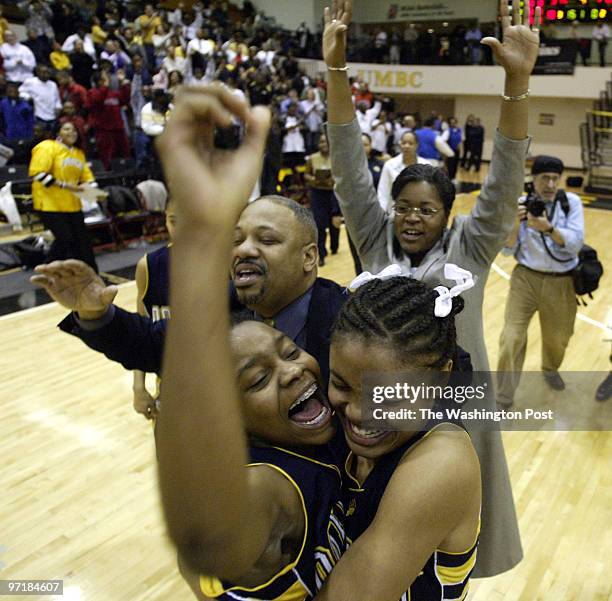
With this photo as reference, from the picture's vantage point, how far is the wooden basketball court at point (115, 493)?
2633mm

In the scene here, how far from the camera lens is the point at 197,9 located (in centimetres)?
1614

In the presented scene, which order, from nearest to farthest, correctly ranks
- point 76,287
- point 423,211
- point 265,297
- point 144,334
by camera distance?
point 76,287
point 144,334
point 265,297
point 423,211

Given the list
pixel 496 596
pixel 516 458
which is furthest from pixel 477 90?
pixel 496 596

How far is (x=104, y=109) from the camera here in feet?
31.1

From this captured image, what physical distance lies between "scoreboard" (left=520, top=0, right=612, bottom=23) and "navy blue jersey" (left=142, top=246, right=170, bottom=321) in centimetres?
321

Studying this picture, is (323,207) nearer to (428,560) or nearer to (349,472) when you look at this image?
(349,472)

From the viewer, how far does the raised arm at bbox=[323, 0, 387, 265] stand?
1886mm

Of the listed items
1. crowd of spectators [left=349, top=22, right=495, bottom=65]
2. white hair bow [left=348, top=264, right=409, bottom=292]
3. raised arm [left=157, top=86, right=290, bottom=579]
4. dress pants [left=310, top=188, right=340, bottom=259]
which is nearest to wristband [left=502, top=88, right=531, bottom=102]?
white hair bow [left=348, top=264, right=409, bottom=292]

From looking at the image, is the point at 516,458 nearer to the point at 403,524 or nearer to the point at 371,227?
the point at 371,227

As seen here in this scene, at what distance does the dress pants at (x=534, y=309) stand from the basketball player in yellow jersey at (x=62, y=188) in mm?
4171

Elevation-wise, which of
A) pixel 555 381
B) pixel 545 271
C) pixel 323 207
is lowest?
pixel 555 381

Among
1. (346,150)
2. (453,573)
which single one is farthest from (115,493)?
(453,573)

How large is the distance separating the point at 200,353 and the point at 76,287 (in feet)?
2.59

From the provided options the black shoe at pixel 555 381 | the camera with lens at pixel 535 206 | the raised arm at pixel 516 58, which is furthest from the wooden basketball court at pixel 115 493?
the raised arm at pixel 516 58
